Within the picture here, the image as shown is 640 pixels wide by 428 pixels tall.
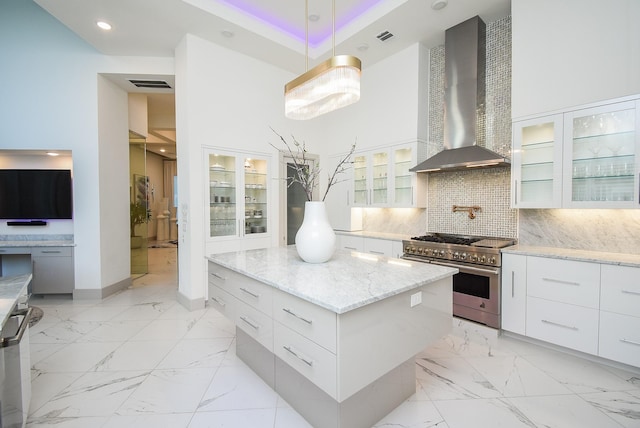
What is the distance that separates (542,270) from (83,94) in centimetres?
582

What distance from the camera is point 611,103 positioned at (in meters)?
2.32

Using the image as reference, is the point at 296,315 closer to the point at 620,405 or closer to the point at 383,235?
the point at 620,405

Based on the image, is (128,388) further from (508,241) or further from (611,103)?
(611,103)

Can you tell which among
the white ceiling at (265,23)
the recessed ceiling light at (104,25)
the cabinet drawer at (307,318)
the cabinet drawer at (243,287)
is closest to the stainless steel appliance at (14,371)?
the cabinet drawer at (243,287)

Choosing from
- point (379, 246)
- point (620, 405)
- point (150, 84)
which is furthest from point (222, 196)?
point (620, 405)

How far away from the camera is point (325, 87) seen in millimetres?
2049

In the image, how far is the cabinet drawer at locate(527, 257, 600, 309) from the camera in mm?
2307

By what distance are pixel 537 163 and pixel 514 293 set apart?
50.0 inches

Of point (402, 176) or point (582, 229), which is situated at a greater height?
point (402, 176)

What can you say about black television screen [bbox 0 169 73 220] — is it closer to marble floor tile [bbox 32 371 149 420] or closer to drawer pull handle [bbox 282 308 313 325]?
marble floor tile [bbox 32 371 149 420]

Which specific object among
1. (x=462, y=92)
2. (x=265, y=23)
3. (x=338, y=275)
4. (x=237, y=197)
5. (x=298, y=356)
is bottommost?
(x=298, y=356)

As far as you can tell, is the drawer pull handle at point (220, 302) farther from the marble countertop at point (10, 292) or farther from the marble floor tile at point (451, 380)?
the marble floor tile at point (451, 380)

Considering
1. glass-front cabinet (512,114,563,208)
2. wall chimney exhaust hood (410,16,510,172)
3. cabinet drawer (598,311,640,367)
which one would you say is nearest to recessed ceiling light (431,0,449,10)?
wall chimney exhaust hood (410,16,510,172)

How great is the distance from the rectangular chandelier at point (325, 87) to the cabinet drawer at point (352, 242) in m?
2.18
